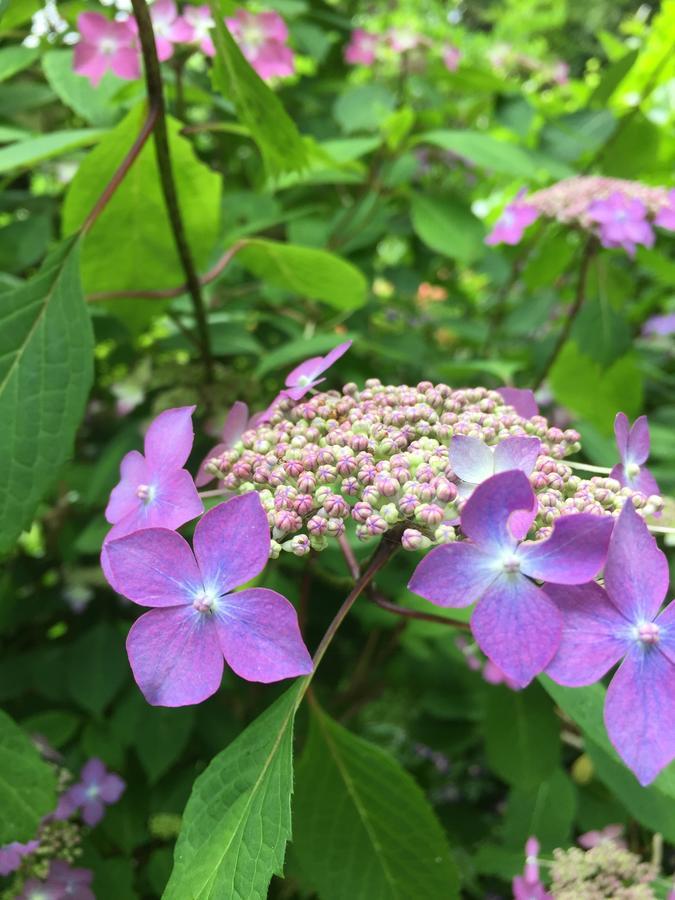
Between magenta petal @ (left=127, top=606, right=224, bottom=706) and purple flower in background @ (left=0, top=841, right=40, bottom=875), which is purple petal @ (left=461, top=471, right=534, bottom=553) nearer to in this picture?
magenta petal @ (left=127, top=606, right=224, bottom=706)

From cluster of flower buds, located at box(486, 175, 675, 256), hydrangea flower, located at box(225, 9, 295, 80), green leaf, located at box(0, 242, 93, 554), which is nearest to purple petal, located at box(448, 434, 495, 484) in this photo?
green leaf, located at box(0, 242, 93, 554)

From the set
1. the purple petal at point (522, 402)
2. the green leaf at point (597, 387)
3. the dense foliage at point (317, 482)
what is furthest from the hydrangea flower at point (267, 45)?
the purple petal at point (522, 402)

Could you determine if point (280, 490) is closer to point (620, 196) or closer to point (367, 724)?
point (620, 196)

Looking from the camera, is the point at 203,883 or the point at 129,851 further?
the point at 129,851

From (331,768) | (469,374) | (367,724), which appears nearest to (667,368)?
(469,374)

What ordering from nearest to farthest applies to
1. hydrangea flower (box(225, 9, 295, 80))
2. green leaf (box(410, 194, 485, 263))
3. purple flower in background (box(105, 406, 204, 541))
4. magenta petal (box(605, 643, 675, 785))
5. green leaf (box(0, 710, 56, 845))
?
magenta petal (box(605, 643, 675, 785))
purple flower in background (box(105, 406, 204, 541))
green leaf (box(0, 710, 56, 845))
hydrangea flower (box(225, 9, 295, 80))
green leaf (box(410, 194, 485, 263))

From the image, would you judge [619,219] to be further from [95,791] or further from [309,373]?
[95,791]
